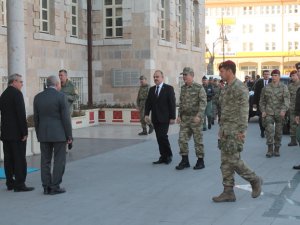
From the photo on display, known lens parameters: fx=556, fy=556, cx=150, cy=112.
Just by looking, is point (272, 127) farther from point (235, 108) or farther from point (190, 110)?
point (235, 108)

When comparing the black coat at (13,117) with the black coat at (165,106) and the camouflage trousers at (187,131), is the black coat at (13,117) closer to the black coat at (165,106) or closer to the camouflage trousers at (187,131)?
the camouflage trousers at (187,131)

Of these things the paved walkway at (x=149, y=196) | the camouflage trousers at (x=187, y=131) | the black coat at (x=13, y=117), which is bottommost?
the paved walkway at (x=149, y=196)

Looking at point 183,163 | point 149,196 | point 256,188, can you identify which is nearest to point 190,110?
point 183,163

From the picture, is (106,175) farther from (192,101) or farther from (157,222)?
(157,222)

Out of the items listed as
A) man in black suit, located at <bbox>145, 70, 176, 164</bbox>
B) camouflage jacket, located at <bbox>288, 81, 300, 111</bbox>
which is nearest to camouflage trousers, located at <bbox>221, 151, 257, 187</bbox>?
man in black suit, located at <bbox>145, 70, 176, 164</bbox>

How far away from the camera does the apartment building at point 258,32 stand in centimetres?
8244

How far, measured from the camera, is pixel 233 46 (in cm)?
8619

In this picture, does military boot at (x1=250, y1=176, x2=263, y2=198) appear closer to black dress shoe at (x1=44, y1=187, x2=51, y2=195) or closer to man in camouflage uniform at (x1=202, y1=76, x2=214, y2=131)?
black dress shoe at (x1=44, y1=187, x2=51, y2=195)

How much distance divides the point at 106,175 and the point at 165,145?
164cm

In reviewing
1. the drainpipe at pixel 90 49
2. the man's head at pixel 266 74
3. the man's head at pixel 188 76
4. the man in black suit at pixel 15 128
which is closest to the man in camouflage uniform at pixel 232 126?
the man's head at pixel 188 76

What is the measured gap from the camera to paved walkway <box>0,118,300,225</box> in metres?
6.63

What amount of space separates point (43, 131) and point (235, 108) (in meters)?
2.79

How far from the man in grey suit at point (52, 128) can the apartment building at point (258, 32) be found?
74938 mm

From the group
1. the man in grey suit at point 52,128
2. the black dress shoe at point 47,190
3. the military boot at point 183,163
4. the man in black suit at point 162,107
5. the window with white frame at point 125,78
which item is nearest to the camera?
the man in grey suit at point 52,128
